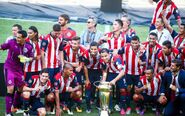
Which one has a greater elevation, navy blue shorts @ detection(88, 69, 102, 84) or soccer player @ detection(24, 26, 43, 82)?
soccer player @ detection(24, 26, 43, 82)

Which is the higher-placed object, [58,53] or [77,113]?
[58,53]

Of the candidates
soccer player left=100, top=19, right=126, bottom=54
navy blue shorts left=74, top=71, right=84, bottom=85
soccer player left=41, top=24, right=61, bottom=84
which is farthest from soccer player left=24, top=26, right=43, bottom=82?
soccer player left=100, top=19, right=126, bottom=54

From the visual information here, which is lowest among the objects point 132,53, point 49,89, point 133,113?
point 133,113

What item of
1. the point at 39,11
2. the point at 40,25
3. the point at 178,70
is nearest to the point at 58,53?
the point at 178,70

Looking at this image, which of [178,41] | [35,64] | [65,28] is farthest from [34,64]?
[178,41]

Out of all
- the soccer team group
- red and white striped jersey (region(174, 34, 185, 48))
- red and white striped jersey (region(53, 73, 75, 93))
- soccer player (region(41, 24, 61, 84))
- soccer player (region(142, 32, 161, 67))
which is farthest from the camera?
red and white striped jersey (region(174, 34, 185, 48))

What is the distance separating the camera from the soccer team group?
712 cm

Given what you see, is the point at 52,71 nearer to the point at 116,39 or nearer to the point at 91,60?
the point at 91,60

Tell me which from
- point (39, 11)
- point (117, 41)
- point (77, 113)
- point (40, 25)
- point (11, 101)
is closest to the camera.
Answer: point (11, 101)

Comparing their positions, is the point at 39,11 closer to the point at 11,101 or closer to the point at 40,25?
the point at 40,25

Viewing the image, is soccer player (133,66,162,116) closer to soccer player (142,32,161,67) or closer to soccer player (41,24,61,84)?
soccer player (142,32,161,67)

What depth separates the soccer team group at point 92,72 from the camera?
7.12 metres

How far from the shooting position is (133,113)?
7.73m

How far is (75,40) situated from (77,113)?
1.28 metres
